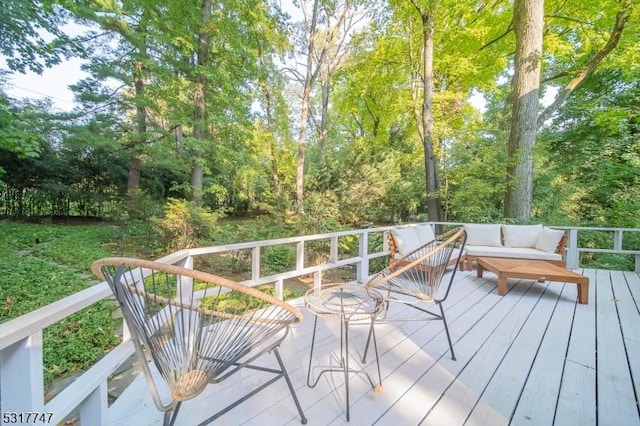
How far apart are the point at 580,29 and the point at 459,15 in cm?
273

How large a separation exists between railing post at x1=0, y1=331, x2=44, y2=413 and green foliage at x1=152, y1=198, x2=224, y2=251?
5.42 metres

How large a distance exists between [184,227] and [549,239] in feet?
20.9

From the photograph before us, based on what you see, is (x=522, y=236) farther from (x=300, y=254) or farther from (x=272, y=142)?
(x=272, y=142)

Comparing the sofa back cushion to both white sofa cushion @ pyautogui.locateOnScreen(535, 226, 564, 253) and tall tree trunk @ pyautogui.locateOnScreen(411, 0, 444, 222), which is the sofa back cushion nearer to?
white sofa cushion @ pyautogui.locateOnScreen(535, 226, 564, 253)

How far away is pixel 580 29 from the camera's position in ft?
23.0

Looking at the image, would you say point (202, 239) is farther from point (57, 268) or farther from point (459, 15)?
point (459, 15)

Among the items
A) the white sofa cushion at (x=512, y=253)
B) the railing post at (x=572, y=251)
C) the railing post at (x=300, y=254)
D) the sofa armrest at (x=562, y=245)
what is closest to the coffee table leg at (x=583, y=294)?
the white sofa cushion at (x=512, y=253)

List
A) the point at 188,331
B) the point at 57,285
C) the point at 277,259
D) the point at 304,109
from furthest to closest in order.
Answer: the point at 304,109 < the point at 277,259 < the point at 57,285 < the point at 188,331

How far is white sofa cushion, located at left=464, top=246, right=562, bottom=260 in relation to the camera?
4082 mm

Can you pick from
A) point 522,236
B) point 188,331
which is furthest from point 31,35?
point 522,236

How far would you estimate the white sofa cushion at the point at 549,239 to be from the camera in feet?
13.9

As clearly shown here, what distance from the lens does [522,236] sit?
4.55 metres

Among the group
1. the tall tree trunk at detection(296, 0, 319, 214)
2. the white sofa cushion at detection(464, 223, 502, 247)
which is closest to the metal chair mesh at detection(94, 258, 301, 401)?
the white sofa cushion at detection(464, 223, 502, 247)

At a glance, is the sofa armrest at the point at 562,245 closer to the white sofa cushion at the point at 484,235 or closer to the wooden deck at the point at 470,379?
the white sofa cushion at the point at 484,235
